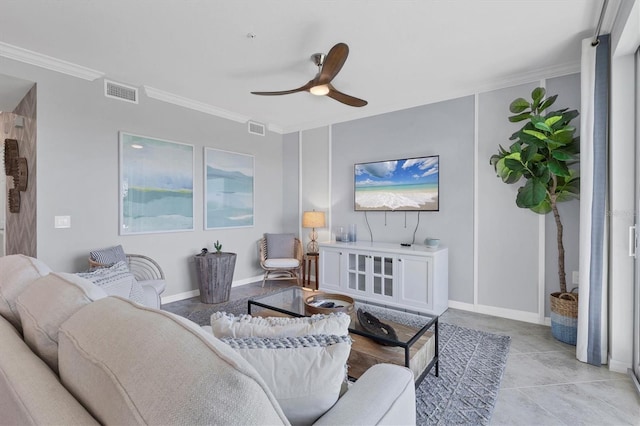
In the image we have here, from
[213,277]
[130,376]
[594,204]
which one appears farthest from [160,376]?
[213,277]

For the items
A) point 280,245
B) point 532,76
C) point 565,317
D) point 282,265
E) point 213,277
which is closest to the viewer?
point 565,317

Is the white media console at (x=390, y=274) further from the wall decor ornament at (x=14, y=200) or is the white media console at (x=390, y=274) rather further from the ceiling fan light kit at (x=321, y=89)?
the wall decor ornament at (x=14, y=200)

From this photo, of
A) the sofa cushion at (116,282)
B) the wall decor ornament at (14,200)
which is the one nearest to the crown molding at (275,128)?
the wall decor ornament at (14,200)

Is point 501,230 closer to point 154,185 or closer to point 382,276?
point 382,276

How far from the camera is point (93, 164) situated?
10.3 feet

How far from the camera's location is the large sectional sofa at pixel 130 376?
483 millimetres

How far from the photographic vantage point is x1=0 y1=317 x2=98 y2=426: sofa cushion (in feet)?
1.98

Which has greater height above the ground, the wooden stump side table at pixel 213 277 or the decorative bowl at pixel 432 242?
the decorative bowl at pixel 432 242

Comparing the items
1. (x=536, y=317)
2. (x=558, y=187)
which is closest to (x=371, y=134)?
(x=558, y=187)

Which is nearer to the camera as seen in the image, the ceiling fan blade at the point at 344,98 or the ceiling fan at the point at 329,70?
the ceiling fan at the point at 329,70

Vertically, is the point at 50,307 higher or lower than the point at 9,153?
lower

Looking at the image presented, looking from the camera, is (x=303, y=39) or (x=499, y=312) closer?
(x=303, y=39)

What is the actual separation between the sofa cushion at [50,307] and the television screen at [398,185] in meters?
3.43

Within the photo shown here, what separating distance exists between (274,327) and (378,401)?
39cm
